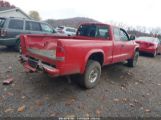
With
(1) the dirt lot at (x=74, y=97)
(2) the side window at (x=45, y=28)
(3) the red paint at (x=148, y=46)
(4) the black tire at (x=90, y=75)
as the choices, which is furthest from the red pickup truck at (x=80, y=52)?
(3) the red paint at (x=148, y=46)

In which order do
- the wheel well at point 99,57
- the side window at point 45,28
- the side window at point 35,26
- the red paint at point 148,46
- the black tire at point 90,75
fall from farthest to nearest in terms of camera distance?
the red paint at point 148,46, the side window at point 45,28, the side window at point 35,26, the wheel well at point 99,57, the black tire at point 90,75

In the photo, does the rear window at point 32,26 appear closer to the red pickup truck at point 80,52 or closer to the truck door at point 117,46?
the red pickup truck at point 80,52

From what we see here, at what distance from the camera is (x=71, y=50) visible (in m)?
3.93

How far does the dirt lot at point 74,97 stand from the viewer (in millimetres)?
3824

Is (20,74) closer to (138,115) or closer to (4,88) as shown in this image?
(4,88)

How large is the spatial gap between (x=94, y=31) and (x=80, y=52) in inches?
87.5

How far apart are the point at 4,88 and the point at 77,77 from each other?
196 cm

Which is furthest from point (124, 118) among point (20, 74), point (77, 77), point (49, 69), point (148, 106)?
point (20, 74)

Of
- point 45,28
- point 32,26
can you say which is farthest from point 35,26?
point 45,28

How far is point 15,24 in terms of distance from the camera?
8844 millimetres

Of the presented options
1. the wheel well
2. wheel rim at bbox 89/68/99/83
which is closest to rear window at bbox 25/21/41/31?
the wheel well

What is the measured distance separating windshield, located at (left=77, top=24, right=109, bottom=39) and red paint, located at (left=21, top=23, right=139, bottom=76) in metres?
0.21

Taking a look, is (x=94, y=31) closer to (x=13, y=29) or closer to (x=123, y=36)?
(x=123, y=36)

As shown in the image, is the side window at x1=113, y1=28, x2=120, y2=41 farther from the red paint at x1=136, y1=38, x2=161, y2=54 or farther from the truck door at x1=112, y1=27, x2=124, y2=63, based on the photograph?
the red paint at x1=136, y1=38, x2=161, y2=54
